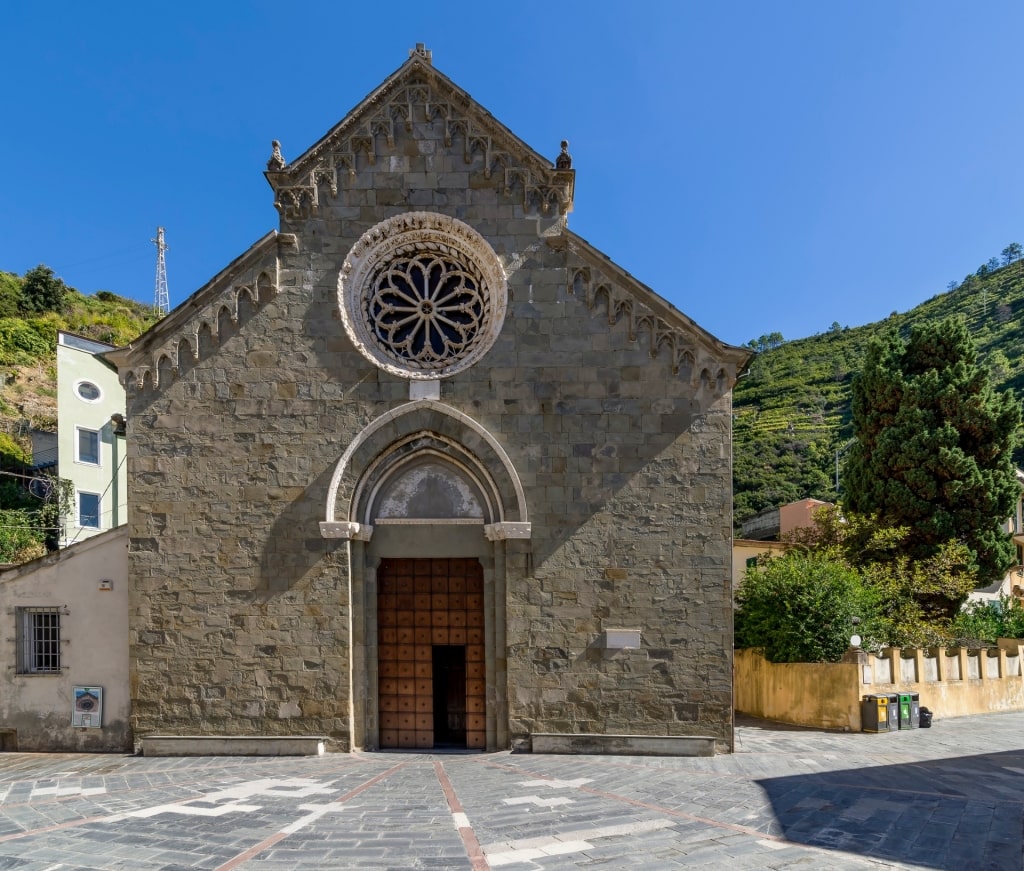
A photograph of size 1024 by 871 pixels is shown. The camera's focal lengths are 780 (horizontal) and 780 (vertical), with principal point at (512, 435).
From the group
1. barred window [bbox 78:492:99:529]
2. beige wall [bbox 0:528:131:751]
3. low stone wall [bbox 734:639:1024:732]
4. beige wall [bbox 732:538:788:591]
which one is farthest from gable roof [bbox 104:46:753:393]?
barred window [bbox 78:492:99:529]

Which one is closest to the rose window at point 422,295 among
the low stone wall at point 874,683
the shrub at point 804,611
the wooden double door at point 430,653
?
the wooden double door at point 430,653

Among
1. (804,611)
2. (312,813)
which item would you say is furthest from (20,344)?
(804,611)

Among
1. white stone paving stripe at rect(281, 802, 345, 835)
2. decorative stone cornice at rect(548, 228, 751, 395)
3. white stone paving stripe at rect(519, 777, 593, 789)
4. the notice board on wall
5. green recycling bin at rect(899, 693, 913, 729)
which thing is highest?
decorative stone cornice at rect(548, 228, 751, 395)

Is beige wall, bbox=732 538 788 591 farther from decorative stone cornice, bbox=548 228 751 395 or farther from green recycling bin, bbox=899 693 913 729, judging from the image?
decorative stone cornice, bbox=548 228 751 395

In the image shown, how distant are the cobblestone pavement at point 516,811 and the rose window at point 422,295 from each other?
745cm

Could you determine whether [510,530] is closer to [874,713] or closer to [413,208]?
[413,208]

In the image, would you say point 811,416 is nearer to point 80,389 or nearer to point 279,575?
point 80,389

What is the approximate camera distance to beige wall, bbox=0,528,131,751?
1513 cm

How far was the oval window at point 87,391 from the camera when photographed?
34.2m

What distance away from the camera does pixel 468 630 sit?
15375mm

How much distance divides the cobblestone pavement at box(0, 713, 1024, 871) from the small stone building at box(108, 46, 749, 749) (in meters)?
1.23

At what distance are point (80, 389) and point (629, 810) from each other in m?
32.1

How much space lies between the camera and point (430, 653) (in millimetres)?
15375

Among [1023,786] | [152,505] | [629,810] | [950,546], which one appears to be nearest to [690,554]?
[629,810]
